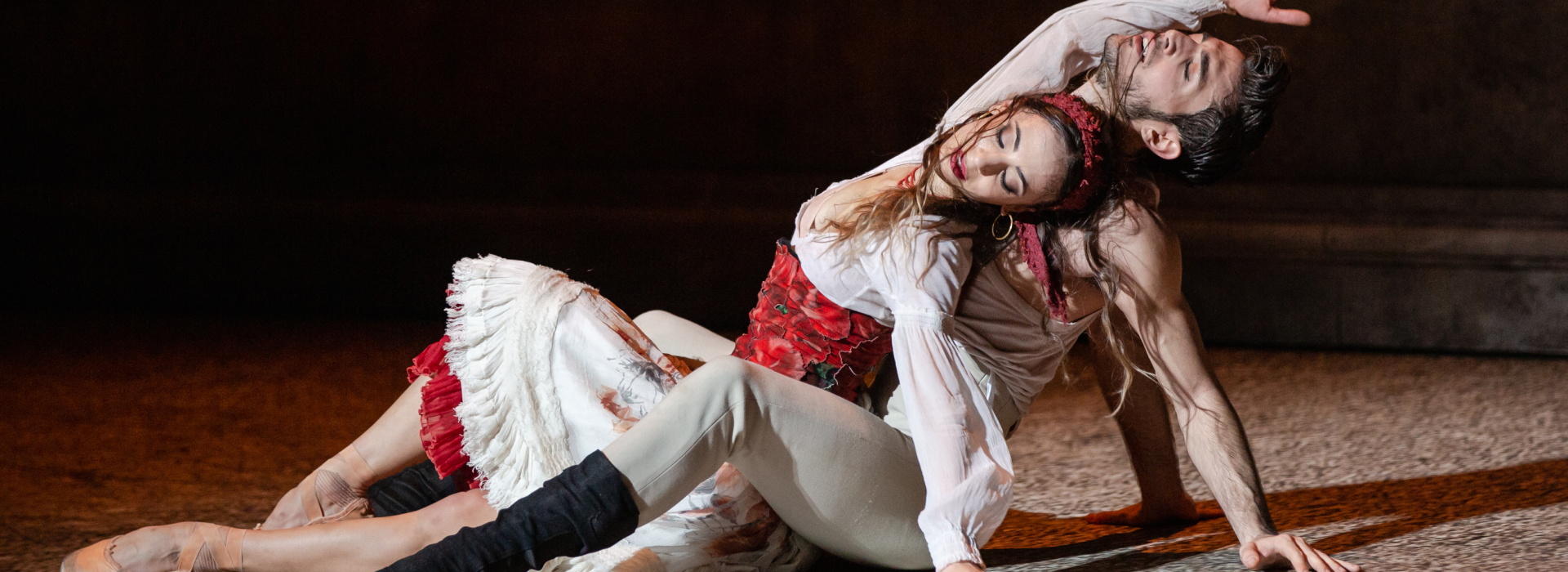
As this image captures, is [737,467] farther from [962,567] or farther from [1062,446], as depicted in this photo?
[1062,446]

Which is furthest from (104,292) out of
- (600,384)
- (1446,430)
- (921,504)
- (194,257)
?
(1446,430)

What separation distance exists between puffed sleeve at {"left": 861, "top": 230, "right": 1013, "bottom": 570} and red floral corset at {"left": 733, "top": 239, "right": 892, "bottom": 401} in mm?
103

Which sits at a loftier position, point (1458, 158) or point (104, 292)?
point (104, 292)

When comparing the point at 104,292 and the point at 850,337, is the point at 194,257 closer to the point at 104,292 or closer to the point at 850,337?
the point at 104,292

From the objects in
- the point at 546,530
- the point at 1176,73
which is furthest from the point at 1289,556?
the point at 546,530

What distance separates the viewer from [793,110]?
5.08m

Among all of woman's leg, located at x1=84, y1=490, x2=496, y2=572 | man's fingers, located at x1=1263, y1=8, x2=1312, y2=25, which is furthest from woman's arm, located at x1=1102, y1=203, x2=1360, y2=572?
woman's leg, located at x1=84, y1=490, x2=496, y2=572

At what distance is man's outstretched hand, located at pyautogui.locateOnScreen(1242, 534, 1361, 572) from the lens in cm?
182

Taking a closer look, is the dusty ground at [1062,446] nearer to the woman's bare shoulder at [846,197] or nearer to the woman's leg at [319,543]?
the woman's leg at [319,543]

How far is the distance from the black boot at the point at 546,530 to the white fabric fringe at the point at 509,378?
7.5 inches

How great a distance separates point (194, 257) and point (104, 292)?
16.7 inches

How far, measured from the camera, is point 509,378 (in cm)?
198

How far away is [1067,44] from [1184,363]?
611 millimetres

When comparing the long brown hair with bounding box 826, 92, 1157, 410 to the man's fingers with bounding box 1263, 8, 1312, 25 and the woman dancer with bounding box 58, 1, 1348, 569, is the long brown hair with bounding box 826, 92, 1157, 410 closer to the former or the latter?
the woman dancer with bounding box 58, 1, 1348, 569
